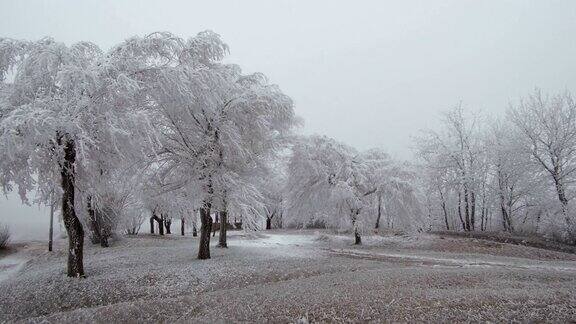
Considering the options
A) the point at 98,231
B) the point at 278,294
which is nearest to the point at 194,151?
the point at 278,294

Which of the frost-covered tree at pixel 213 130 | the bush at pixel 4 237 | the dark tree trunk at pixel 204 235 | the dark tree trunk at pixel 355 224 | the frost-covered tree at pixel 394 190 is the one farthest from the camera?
the bush at pixel 4 237

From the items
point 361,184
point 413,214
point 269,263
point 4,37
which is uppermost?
point 4,37

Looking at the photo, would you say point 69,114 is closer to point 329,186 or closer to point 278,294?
point 278,294

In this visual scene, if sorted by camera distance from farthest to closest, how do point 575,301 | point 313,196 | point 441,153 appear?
point 441,153 → point 313,196 → point 575,301

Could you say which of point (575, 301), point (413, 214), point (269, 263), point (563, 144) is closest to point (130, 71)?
point (269, 263)

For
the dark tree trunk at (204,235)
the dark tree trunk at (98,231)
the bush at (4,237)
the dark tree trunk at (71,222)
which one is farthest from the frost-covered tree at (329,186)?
the bush at (4,237)

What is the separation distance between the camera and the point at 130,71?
1712 cm

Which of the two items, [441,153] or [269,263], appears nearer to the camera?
[269,263]

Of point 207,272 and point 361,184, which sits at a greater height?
point 361,184

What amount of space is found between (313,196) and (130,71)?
22556mm

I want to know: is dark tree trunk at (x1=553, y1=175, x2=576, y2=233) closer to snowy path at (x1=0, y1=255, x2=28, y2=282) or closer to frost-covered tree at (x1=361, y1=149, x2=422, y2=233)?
frost-covered tree at (x1=361, y1=149, x2=422, y2=233)

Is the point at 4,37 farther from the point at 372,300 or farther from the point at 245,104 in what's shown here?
the point at 372,300

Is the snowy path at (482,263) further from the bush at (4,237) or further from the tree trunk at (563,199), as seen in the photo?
the bush at (4,237)

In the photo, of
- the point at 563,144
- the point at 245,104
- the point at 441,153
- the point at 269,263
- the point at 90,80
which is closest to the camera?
the point at 90,80
